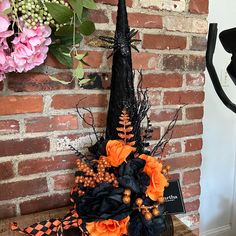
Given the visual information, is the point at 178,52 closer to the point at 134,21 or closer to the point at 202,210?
the point at 134,21

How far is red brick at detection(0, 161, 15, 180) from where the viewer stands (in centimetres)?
93

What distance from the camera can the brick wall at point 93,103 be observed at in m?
0.94

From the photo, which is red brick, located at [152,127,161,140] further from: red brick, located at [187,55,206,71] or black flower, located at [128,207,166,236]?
black flower, located at [128,207,166,236]

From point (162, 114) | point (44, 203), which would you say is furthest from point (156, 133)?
point (44, 203)

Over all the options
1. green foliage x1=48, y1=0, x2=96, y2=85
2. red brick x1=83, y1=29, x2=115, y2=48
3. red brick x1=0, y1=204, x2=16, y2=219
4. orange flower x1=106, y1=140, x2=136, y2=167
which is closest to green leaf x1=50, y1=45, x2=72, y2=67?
green foliage x1=48, y1=0, x2=96, y2=85

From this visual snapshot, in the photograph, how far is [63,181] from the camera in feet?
3.40

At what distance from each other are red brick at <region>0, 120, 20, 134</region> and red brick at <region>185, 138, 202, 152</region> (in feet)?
2.36

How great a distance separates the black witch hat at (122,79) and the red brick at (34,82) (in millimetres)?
202

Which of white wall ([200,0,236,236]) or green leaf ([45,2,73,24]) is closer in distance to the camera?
green leaf ([45,2,73,24])

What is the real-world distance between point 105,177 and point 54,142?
314mm

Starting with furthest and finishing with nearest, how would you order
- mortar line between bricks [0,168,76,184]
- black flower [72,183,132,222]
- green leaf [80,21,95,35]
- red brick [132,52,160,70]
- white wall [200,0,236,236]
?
white wall [200,0,236,236]
red brick [132,52,160,70]
mortar line between bricks [0,168,76,184]
green leaf [80,21,95,35]
black flower [72,183,132,222]

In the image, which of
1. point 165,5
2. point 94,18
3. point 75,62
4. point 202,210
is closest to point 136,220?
point 75,62

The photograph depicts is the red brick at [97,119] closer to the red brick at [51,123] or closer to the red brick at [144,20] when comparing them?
the red brick at [51,123]

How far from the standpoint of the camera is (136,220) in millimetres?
742
